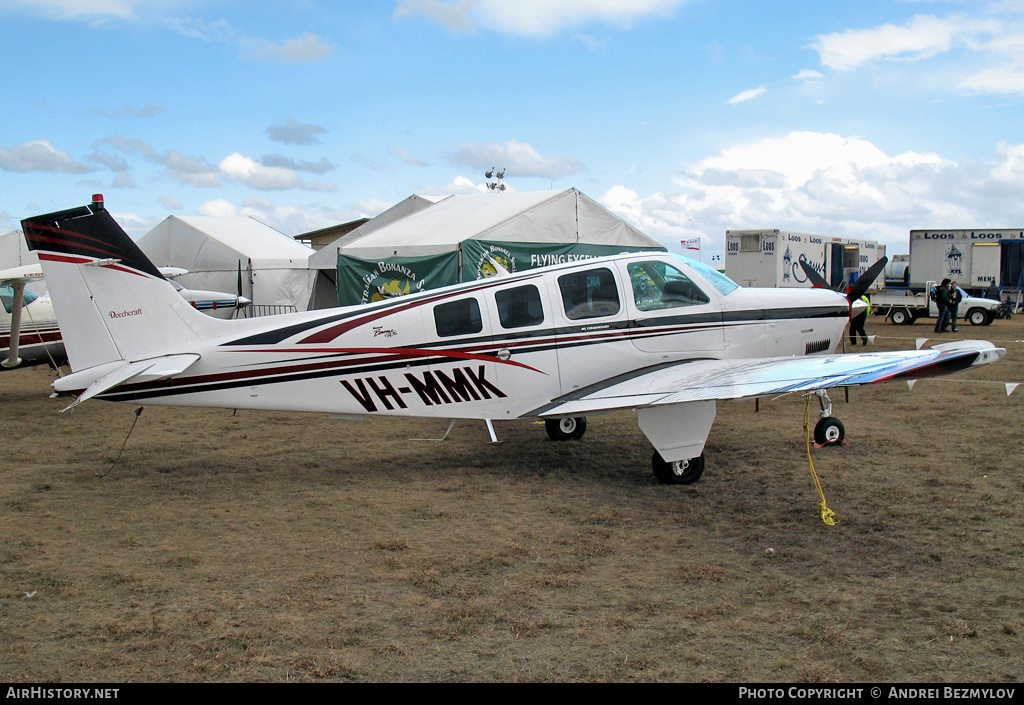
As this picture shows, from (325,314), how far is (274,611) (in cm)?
359

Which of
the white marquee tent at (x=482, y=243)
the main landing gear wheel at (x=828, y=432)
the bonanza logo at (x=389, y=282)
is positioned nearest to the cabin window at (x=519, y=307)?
the main landing gear wheel at (x=828, y=432)

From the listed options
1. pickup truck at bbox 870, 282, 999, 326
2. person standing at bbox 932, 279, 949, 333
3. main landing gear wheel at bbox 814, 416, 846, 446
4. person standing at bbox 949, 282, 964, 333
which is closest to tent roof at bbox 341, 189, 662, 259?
main landing gear wheel at bbox 814, 416, 846, 446

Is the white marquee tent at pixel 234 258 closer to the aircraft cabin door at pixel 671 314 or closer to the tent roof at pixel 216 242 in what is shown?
the tent roof at pixel 216 242

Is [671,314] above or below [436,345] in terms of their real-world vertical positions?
above

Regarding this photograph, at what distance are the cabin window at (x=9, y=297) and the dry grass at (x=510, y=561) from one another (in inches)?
209

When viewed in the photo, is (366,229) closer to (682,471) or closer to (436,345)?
(436,345)

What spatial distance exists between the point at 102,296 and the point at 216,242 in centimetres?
1767

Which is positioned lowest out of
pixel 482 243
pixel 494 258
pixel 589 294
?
pixel 589 294

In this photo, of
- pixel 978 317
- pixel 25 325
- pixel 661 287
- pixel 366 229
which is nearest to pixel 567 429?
pixel 661 287

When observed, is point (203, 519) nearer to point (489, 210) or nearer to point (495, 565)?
point (495, 565)

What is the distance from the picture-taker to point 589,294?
7402 mm

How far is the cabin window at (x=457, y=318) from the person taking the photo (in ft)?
23.7

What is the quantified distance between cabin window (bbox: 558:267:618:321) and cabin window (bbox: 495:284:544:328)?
276mm

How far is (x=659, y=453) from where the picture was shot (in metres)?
6.87
